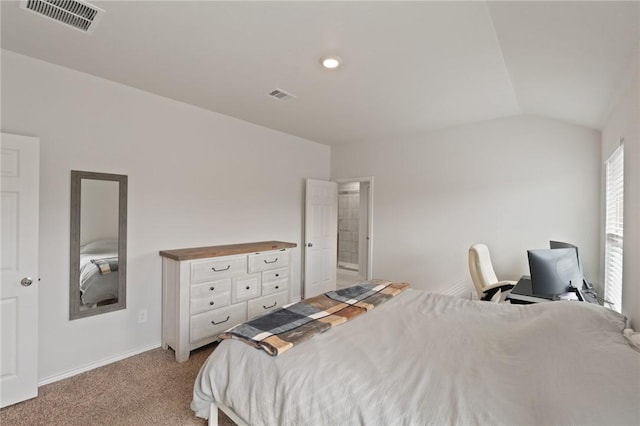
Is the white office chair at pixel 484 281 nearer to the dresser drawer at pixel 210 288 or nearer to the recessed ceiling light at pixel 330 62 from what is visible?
the recessed ceiling light at pixel 330 62

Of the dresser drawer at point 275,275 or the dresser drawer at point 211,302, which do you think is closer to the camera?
the dresser drawer at point 211,302

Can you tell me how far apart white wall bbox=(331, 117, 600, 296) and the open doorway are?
1.90 meters

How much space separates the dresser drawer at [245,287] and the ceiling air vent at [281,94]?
1.92 metres

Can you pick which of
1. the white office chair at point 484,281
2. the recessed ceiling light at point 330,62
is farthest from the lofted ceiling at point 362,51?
the white office chair at point 484,281

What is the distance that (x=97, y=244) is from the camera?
2.67 meters

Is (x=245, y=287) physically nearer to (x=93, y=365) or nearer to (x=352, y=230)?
(x=93, y=365)

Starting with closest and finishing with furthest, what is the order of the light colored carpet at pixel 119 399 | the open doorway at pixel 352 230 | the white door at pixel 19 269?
1. the light colored carpet at pixel 119 399
2. the white door at pixel 19 269
3. the open doorway at pixel 352 230

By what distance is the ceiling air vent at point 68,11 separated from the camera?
1.73 m

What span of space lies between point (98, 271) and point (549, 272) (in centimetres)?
363

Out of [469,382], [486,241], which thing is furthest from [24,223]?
[486,241]

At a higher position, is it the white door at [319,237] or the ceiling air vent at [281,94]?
the ceiling air vent at [281,94]

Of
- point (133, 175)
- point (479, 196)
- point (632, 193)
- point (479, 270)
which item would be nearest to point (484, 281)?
point (479, 270)

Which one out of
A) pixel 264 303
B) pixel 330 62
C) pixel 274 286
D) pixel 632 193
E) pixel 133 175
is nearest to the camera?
pixel 632 193

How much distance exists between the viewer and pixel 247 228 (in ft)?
13.1
